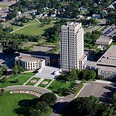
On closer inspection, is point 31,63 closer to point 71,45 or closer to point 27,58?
point 27,58

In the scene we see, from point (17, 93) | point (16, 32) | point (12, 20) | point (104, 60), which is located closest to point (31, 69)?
point (17, 93)

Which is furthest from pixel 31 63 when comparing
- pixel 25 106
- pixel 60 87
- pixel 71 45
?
pixel 25 106

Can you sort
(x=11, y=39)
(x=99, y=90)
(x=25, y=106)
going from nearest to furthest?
1. (x=25, y=106)
2. (x=99, y=90)
3. (x=11, y=39)

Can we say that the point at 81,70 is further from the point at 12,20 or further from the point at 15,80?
the point at 12,20

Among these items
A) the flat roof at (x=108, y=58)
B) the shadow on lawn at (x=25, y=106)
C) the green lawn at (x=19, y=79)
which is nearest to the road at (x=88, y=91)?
the green lawn at (x=19, y=79)

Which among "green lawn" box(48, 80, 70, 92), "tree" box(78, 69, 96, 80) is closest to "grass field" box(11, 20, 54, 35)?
"green lawn" box(48, 80, 70, 92)

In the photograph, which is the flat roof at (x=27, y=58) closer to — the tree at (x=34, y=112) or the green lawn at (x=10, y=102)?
the green lawn at (x=10, y=102)

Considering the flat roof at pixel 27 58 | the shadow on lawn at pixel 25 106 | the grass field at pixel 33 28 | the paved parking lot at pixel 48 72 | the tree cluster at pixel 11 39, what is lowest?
the shadow on lawn at pixel 25 106
